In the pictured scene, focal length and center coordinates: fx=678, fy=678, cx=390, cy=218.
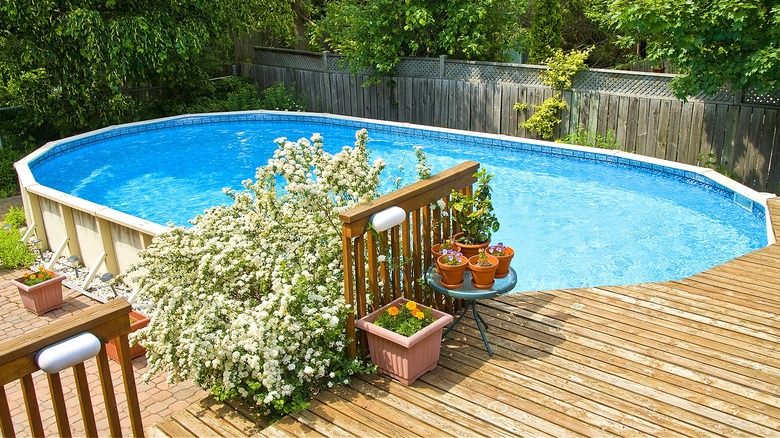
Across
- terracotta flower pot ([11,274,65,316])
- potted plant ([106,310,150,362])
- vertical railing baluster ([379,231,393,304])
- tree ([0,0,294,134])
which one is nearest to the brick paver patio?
potted plant ([106,310,150,362])

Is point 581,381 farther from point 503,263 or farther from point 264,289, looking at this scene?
point 264,289

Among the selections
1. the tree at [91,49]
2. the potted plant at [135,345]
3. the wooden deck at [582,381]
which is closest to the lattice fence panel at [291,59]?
the tree at [91,49]

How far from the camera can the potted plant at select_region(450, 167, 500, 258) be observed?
4250 mm

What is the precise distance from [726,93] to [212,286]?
24.9 ft

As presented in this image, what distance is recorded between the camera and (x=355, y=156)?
4.61 metres

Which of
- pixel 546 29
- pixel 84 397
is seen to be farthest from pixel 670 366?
pixel 546 29

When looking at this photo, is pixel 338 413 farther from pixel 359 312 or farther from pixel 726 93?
pixel 726 93

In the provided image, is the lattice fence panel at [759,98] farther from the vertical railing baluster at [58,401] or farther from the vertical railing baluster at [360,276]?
the vertical railing baluster at [58,401]

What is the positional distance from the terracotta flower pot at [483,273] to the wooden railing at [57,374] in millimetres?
1957

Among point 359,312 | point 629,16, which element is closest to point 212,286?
point 359,312

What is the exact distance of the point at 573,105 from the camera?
420 inches

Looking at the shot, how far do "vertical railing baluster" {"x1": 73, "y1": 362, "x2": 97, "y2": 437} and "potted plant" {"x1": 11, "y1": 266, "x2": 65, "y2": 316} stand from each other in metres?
3.84

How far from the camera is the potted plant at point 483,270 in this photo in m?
3.95

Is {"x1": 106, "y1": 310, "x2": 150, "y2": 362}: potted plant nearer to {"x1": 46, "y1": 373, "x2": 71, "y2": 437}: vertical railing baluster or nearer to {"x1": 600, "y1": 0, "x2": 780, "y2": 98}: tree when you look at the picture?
{"x1": 46, "y1": 373, "x2": 71, "y2": 437}: vertical railing baluster
